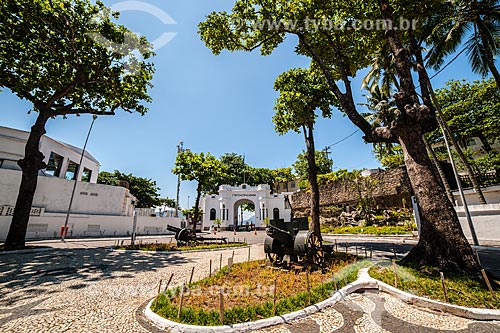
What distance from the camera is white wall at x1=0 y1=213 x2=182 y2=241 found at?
17.7 metres

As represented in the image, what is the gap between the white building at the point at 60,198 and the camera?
1703 cm

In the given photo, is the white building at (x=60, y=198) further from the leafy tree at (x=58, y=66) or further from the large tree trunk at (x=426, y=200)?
the large tree trunk at (x=426, y=200)

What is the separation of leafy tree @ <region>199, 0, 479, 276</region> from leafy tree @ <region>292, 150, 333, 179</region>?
110 feet

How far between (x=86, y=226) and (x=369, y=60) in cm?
2730

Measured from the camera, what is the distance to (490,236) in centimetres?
1325

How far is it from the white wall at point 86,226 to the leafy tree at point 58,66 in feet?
27.3

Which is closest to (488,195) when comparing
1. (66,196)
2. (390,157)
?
(390,157)

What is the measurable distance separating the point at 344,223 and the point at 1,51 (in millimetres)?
30968

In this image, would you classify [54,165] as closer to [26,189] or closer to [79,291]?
[26,189]

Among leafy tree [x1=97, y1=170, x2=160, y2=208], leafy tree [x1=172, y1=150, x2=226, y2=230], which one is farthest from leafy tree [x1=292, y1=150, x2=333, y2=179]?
leafy tree [x1=97, y1=170, x2=160, y2=208]

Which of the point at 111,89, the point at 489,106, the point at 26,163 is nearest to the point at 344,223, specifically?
the point at 489,106

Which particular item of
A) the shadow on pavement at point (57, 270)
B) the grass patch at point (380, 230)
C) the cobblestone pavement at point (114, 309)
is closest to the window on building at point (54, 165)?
the shadow on pavement at point (57, 270)

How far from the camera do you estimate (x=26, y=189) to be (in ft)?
38.1

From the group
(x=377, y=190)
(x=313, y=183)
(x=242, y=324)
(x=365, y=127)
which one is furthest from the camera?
(x=377, y=190)
